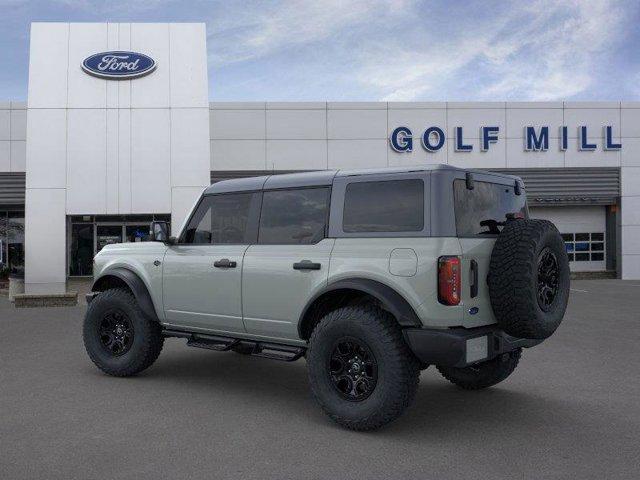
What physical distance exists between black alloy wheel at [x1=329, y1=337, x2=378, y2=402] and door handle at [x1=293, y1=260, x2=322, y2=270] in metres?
0.64

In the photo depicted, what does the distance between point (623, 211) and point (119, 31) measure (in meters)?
20.0

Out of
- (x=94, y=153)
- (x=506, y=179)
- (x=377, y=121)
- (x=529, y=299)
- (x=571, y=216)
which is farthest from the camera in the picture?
(x=571, y=216)

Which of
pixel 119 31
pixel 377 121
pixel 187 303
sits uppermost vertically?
pixel 119 31

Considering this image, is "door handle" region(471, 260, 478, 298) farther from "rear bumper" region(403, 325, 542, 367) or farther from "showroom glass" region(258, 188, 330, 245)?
"showroom glass" region(258, 188, 330, 245)

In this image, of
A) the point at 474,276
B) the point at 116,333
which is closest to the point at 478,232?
the point at 474,276

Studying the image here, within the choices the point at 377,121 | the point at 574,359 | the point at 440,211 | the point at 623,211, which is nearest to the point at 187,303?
the point at 440,211

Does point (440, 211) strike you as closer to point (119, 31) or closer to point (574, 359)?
point (574, 359)

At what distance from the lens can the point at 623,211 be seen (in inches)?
969

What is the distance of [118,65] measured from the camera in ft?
63.0

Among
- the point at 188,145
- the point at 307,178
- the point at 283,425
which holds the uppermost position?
the point at 188,145

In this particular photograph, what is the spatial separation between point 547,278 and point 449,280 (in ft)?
3.33

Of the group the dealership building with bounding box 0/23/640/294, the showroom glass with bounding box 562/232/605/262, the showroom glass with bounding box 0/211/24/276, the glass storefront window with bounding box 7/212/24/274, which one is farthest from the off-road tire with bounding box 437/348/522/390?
the glass storefront window with bounding box 7/212/24/274

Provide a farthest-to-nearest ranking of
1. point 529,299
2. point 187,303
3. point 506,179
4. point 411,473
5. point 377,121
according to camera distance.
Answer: point 377,121 < point 187,303 < point 506,179 < point 529,299 < point 411,473

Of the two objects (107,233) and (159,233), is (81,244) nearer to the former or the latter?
Result: (107,233)
